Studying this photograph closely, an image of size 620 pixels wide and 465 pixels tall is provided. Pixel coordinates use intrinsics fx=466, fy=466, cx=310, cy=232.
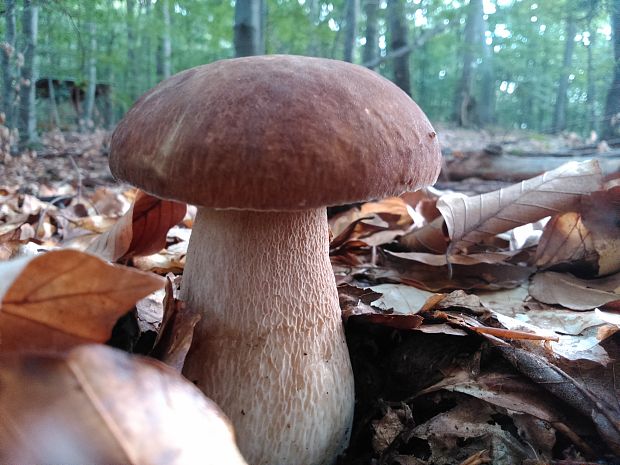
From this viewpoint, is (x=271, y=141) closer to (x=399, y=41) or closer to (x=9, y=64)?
(x=9, y=64)

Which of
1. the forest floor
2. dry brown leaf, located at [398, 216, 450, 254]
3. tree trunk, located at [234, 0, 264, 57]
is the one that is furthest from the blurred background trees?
dry brown leaf, located at [398, 216, 450, 254]

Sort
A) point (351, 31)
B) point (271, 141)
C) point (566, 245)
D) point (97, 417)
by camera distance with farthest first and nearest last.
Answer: point (351, 31) < point (566, 245) < point (271, 141) < point (97, 417)

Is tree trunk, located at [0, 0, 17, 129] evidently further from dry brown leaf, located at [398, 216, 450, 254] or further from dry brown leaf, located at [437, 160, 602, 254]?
dry brown leaf, located at [437, 160, 602, 254]

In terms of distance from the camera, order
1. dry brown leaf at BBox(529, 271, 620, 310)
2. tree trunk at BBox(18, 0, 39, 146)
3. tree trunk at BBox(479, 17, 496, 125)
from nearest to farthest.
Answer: dry brown leaf at BBox(529, 271, 620, 310) < tree trunk at BBox(18, 0, 39, 146) < tree trunk at BBox(479, 17, 496, 125)

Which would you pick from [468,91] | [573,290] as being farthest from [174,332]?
[468,91]

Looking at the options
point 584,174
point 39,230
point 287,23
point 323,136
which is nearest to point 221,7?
point 287,23


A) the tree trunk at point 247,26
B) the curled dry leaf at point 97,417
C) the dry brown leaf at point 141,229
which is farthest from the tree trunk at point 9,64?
the curled dry leaf at point 97,417

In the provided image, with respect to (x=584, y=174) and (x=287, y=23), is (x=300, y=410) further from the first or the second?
(x=287, y=23)
